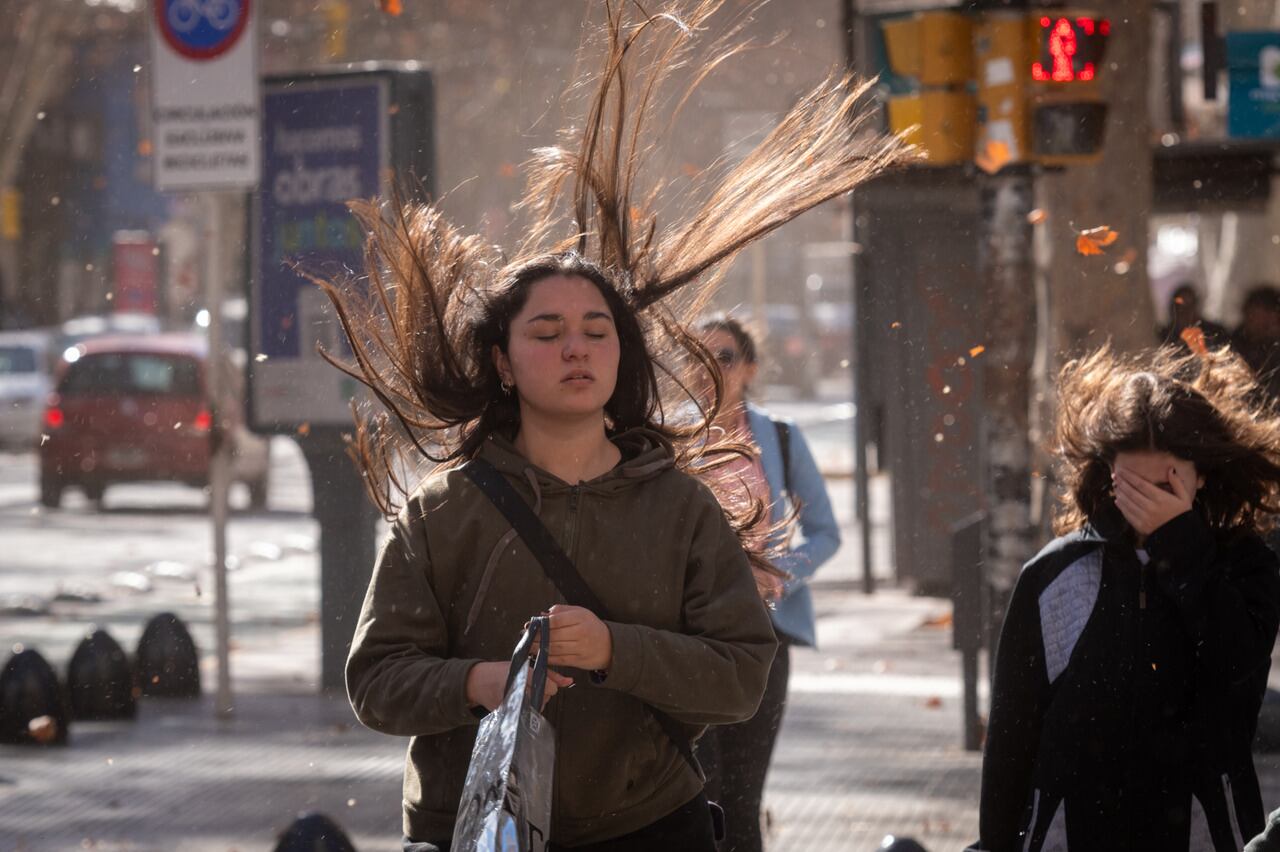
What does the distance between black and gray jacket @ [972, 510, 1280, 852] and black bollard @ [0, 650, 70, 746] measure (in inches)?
228

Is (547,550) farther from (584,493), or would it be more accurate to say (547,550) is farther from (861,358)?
(861,358)

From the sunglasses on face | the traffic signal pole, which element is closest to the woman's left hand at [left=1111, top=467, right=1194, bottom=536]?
the sunglasses on face

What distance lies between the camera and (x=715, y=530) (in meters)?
3.19

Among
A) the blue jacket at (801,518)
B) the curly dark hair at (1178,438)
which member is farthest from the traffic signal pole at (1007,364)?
the curly dark hair at (1178,438)

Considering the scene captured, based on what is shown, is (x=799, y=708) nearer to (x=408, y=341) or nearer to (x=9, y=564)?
(x=408, y=341)

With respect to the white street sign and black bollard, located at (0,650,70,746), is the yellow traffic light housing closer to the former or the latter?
the white street sign

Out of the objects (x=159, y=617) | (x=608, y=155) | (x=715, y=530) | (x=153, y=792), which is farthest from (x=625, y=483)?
(x=159, y=617)

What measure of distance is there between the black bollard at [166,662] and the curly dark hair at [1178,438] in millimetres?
6544

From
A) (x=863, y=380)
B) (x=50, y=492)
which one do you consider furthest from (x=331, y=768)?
(x=50, y=492)

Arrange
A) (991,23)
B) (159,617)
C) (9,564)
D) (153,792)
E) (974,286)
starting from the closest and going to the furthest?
1. (153,792)
2. (991,23)
3. (159,617)
4. (974,286)
5. (9,564)

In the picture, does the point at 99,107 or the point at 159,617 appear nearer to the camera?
the point at 159,617

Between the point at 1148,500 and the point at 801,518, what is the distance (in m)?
2.29

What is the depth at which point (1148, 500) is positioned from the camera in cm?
352

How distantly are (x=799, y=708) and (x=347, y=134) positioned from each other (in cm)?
337
